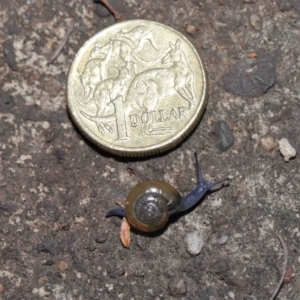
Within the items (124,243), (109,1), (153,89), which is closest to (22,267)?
(124,243)

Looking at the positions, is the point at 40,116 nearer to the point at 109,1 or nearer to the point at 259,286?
the point at 109,1

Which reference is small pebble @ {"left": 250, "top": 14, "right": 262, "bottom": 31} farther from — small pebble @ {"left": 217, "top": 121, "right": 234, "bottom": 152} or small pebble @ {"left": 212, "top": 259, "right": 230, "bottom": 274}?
small pebble @ {"left": 212, "top": 259, "right": 230, "bottom": 274}

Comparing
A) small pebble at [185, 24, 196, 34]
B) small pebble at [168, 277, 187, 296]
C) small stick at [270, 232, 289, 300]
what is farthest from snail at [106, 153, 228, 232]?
small pebble at [185, 24, 196, 34]

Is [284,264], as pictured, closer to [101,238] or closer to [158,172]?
[158,172]

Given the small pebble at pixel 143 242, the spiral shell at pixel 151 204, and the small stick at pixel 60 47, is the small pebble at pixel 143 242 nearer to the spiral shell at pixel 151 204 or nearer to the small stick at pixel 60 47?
the spiral shell at pixel 151 204

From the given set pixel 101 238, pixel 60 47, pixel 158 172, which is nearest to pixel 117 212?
pixel 101 238

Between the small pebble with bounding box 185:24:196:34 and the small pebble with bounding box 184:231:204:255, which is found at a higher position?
the small pebble with bounding box 185:24:196:34
